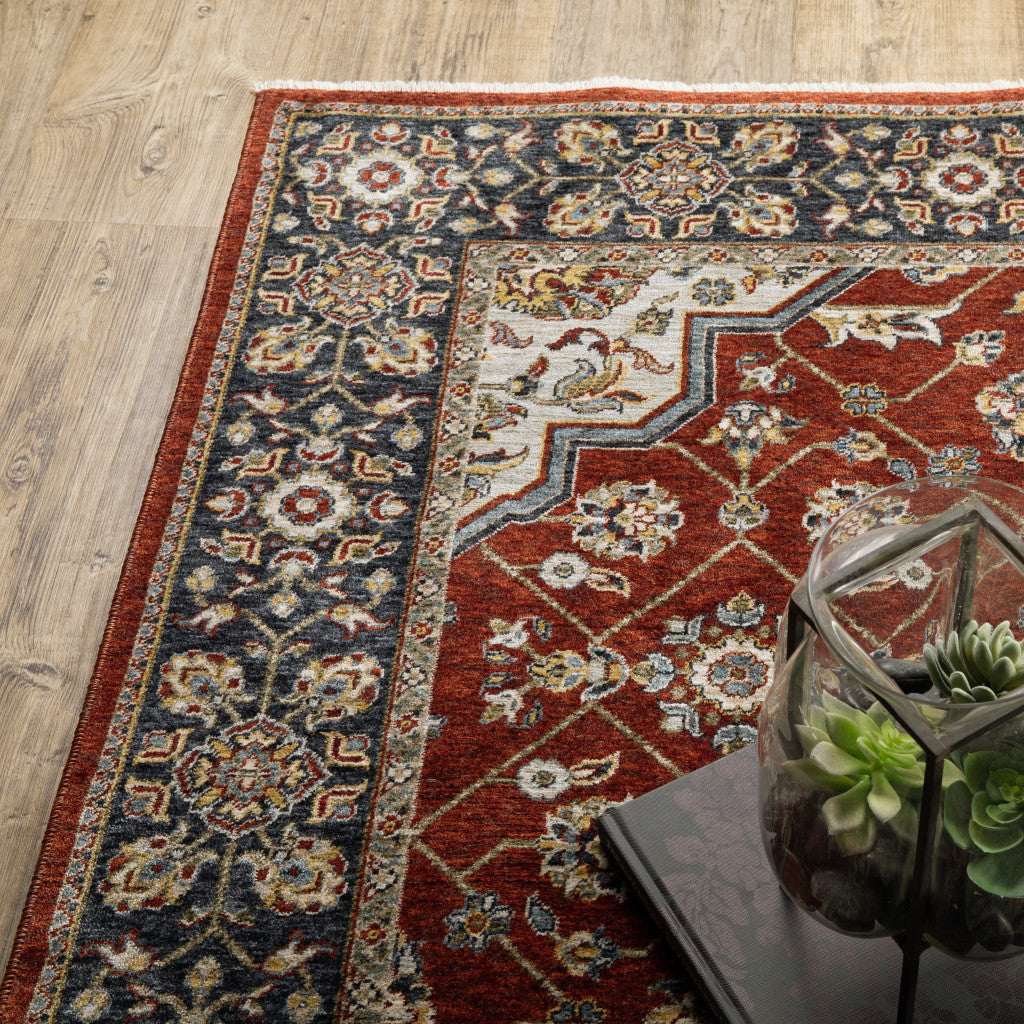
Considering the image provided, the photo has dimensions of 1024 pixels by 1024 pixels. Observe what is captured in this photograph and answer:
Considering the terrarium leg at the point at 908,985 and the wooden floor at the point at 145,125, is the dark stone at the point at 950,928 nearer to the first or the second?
the terrarium leg at the point at 908,985

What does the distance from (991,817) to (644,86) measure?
76.0 inches

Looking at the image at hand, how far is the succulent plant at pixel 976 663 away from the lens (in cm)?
97

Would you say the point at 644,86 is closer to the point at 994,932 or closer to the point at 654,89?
the point at 654,89

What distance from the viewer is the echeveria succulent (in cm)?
94

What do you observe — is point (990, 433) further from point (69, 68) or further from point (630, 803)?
point (69, 68)

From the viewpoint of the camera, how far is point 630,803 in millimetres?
1477

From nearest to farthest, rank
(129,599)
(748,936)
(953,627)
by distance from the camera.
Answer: (953,627), (748,936), (129,599)

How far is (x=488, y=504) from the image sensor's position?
6.30 feet

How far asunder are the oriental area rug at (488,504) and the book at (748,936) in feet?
0.13

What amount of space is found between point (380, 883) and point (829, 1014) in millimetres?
596

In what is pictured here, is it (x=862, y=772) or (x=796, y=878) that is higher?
(x=862, y=772)

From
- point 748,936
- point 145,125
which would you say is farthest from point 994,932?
point 145,125

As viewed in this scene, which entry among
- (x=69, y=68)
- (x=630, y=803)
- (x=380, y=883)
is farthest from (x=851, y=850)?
(x=69, y=68)

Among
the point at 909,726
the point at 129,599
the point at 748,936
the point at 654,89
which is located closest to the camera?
the point at 909,726
